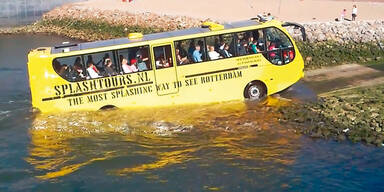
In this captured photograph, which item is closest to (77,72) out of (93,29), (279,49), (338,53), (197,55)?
(197,55)

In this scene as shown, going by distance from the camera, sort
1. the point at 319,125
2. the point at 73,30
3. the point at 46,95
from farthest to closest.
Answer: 1. the point at 73,30
2. the point at 46,95
3. the point at 319,125

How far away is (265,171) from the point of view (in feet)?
45.2

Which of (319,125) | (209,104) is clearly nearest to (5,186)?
(209,104)

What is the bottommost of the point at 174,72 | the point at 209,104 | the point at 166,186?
the point at 166,186

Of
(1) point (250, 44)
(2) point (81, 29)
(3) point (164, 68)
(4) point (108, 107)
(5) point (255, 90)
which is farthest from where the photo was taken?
(2) point (81, 29)

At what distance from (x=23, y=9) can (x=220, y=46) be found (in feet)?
135

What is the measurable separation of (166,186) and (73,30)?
106ft

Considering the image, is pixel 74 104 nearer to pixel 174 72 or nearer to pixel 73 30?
pixel 174 72

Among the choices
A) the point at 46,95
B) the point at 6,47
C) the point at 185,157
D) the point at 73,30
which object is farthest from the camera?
the point at 73,30

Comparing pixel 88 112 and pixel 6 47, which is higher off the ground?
pixel 6 47

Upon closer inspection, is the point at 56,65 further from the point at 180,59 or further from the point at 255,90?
the point at 255,90

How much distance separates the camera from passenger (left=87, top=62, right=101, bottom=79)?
1809 centimetres

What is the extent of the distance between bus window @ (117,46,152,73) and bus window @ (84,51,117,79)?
0.32m

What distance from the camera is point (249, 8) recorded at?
142ft
